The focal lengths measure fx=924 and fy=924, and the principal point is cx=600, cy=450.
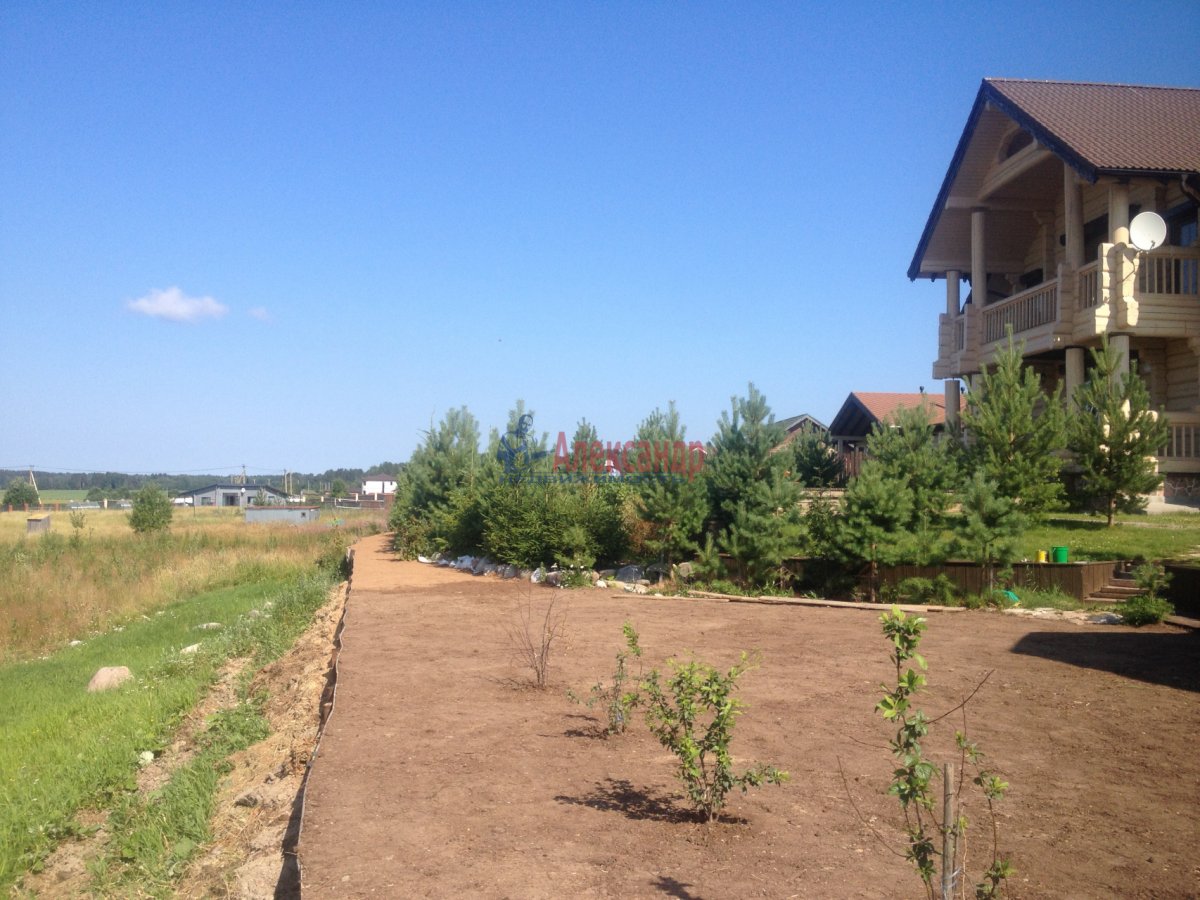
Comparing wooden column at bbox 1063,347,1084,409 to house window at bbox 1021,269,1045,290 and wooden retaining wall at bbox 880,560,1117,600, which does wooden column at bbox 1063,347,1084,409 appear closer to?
house window at bbox 1021,269,1045,290

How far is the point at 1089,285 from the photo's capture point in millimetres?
17203

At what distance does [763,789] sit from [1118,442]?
11.6 m

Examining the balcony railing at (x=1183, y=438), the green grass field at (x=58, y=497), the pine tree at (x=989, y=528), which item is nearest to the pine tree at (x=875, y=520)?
the pine tree at (x=989, y=528)

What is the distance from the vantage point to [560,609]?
12852 mm

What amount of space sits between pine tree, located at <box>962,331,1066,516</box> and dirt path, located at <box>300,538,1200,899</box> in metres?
4.32

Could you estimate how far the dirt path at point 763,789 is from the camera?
4.09 metres

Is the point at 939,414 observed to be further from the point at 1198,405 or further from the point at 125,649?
the point at 125,649

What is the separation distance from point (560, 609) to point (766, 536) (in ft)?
10.9

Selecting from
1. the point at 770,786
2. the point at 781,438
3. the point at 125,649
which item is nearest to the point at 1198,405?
the point at 781,438

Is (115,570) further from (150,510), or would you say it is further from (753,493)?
(753,493)

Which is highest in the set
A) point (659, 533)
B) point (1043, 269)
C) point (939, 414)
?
point (1043, 269)

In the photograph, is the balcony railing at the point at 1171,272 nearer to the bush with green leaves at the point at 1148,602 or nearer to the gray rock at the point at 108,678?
the bush with green leaves at the point at 1148,602

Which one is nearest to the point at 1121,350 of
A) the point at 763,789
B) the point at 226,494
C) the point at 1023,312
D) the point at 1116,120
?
the point at 1023,312

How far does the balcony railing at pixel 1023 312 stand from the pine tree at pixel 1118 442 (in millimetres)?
2851
